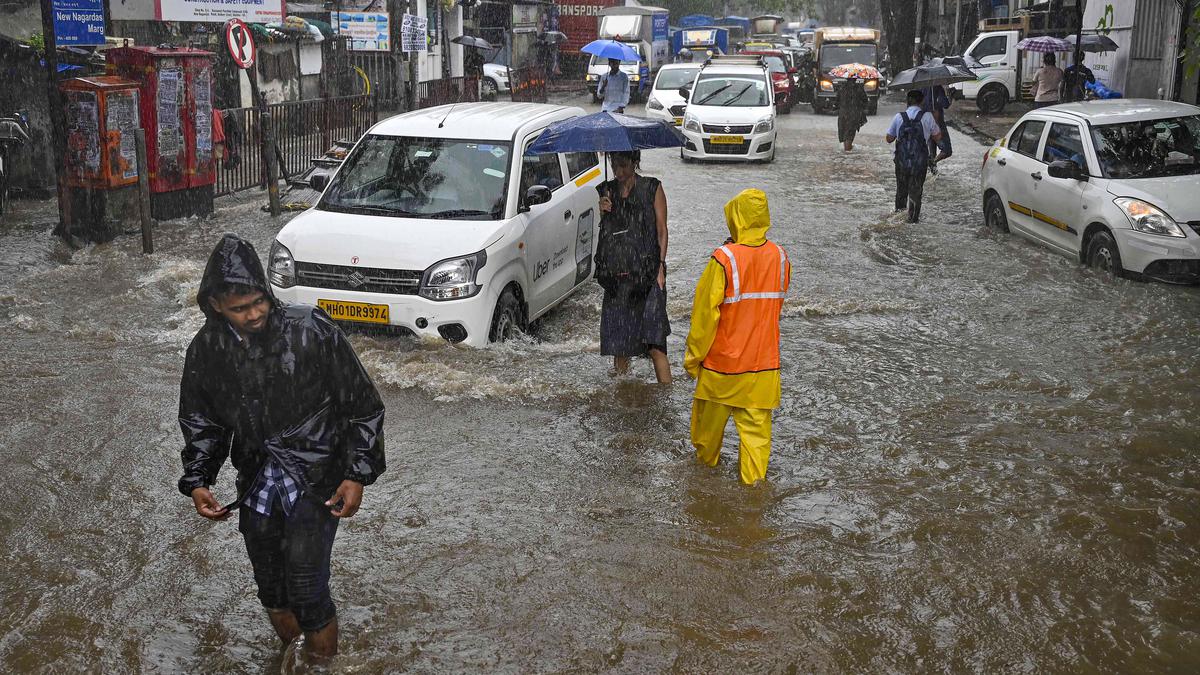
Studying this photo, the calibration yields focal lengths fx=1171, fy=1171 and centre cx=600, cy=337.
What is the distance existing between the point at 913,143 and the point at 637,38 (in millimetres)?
28260

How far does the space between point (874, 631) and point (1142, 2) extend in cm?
2247

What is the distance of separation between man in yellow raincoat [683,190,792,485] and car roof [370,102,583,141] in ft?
11.6

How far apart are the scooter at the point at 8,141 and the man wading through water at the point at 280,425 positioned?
11.5 m

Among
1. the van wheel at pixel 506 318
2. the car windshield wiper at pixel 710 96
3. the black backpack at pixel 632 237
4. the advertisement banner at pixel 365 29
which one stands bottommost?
the van wheel at pixel 506 318

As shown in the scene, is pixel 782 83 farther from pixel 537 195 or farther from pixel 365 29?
pixel 537 195

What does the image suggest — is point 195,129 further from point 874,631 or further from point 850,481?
point 874,631

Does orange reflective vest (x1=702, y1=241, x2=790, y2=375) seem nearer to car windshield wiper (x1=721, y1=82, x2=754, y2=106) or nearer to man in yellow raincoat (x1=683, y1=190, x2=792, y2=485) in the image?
man in yellow raincoat (x1=683, y1=190, x2=792, y2=485)

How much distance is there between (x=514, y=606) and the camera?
4.92m

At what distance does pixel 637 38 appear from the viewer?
4112cm

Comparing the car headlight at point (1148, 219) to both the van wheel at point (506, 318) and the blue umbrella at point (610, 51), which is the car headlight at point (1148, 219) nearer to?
the van wheel at point (506, 318)

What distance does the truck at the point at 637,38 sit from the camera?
36.8 meters

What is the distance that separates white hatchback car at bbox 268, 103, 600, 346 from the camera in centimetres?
784

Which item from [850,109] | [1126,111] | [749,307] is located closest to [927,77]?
[1126,111]

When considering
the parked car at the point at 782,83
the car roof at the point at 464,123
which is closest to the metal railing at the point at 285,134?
the car roof at the point at 464,123
